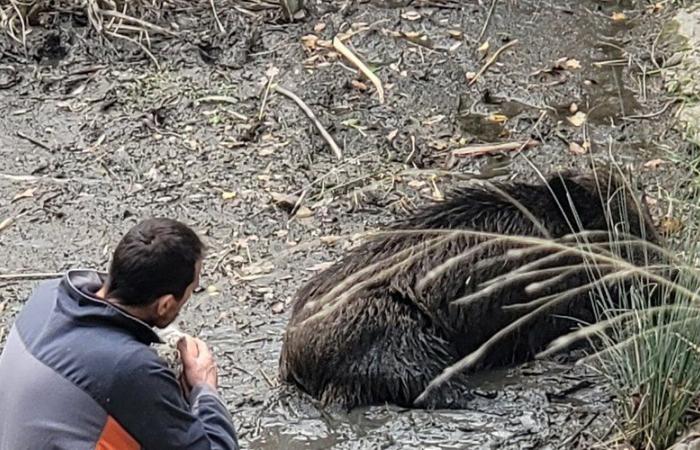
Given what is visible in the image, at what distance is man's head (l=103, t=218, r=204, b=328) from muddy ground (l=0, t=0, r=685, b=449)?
1.32 m

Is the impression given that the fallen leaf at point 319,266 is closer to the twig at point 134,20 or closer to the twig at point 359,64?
the twig at point 359,64

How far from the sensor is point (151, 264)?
3391 mm

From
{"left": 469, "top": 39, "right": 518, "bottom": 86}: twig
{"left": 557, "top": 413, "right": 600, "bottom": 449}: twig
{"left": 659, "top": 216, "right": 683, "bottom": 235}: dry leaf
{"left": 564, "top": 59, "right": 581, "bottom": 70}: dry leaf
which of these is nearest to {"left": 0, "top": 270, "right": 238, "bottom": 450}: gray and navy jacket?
{"left": 557, "top": 413, "right": 600, "bottom": 449}: twig

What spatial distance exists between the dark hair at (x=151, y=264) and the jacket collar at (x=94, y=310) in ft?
0.17

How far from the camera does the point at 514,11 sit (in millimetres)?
7934

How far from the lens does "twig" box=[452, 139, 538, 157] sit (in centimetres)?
647

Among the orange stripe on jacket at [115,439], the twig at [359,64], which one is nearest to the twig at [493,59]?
the twig at [359,64]

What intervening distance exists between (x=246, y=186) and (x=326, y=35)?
179cm

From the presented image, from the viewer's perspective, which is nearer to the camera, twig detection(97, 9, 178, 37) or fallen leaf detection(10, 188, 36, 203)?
fallen leaf detection(10, 188, 36, 203)

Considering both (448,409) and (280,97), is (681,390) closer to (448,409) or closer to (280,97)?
(448,409)

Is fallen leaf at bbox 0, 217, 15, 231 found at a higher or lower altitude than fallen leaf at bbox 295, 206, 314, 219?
lower

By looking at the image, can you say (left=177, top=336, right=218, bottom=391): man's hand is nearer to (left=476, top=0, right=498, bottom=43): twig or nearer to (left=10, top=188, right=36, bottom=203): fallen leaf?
(left=10, top=188, right=36, bottom=203): fallen leaf

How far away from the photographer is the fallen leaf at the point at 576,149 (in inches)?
253

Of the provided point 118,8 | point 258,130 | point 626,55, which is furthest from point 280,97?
point 626,55
